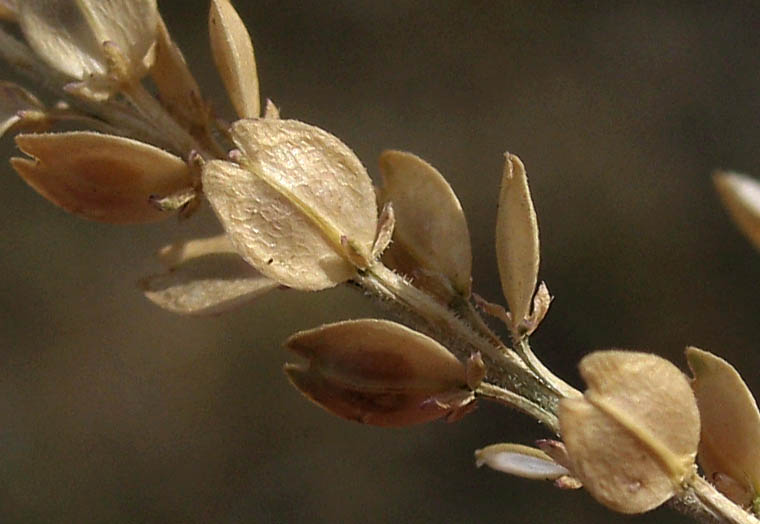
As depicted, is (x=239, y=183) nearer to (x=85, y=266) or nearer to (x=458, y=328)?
(x=458, y=328)

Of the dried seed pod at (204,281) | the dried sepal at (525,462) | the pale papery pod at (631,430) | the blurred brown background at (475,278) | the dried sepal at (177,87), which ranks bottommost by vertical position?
the blurred brown background at (475,278)

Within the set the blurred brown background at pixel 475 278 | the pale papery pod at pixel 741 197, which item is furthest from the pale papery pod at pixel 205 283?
the blurred brown background at pixel 475 278

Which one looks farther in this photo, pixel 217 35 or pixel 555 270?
pixel 555 270

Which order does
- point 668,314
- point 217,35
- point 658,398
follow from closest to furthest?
point 658,398
point 217,35
point 668,314

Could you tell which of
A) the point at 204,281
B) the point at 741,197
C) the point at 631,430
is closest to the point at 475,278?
the point at 204,281

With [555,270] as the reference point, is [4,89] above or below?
above

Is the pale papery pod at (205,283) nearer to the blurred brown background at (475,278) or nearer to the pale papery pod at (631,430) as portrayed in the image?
the pale papery pod at (631,430)

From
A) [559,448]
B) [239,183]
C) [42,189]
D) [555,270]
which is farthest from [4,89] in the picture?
[555,270]
